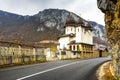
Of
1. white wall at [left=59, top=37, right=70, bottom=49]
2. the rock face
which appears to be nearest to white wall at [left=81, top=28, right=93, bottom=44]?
white wall at [left=59, top=37, right=70, bottom=49]

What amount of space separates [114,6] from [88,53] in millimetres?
69084

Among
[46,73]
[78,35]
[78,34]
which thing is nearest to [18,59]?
[46,73]

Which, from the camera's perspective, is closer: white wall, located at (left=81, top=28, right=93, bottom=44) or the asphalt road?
the asphalt road

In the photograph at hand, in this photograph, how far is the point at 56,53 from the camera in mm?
50969

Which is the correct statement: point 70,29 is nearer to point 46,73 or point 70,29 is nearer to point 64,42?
point 64,42

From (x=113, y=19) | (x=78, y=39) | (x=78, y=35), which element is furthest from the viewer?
(x=78, y=35)

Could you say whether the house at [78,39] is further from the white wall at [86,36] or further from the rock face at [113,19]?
Result: the rock face at [113,19]

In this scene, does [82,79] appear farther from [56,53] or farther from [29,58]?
[56,53]

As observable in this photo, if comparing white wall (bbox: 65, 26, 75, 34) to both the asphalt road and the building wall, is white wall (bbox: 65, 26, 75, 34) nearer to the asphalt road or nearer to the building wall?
the building wall

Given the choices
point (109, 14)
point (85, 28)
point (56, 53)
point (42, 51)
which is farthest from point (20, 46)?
point (85, 28)

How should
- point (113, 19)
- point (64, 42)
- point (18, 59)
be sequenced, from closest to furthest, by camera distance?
1. point (113, 19)
2. point (18, 59)
3. point (64, 42)

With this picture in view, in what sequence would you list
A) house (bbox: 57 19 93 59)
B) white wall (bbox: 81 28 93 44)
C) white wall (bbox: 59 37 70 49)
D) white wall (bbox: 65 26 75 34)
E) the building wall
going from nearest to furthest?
house (bbox: 57 19 93 59) < the building wall < white wall (bbox: 81 28 93 44) < white wall (bbox: 59 37 70 49) < white wall (bbox: 65 26 75 34)

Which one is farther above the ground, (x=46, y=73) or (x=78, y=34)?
(x=78, y=34)

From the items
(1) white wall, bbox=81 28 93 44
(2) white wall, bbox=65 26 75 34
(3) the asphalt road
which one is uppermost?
(2) white wall, bbox=65 26 75 34
